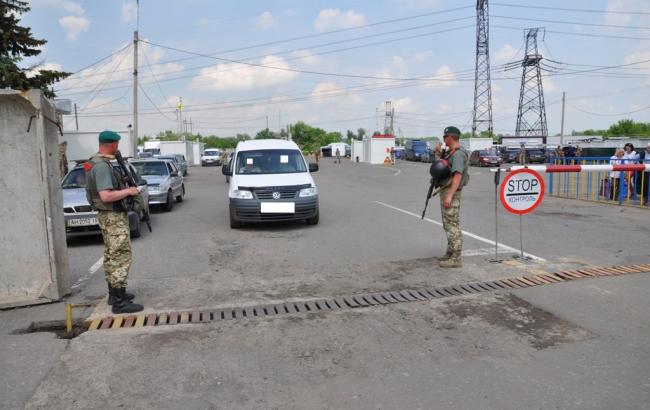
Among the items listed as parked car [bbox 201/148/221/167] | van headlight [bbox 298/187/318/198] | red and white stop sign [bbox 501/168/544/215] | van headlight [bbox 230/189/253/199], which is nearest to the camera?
red and white stop sign [bbox 501/168/544/215]

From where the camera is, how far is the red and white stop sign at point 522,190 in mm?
7426

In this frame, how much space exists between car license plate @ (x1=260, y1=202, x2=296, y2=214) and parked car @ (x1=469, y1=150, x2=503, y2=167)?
3402 cm

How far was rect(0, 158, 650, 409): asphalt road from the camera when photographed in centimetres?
356

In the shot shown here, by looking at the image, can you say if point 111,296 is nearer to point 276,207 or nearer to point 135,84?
point 276,207

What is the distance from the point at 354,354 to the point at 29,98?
439 centimetres

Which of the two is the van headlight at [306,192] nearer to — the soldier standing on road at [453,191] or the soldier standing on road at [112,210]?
the soldier standing on road at [453,191]

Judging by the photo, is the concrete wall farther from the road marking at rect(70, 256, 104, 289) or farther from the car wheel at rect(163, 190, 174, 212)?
the car wheel at rect(163, 190, 174, 212)

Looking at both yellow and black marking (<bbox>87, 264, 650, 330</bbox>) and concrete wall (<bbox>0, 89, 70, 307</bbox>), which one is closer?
yellow and black marking (<bbox>87, 264, 650, 330</bbox>)

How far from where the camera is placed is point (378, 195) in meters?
18.8

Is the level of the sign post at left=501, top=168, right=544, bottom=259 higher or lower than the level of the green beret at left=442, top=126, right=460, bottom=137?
lower

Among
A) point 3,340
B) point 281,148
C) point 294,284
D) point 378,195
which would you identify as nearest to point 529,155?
point 378,195

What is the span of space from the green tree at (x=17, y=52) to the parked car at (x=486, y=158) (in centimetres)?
3141

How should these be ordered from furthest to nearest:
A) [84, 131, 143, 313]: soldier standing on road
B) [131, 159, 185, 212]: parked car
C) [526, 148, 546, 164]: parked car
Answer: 1. [526, 148, 546, 164]: parked car
2. [131, 159, 185, 212]: parked car
3. [84, 131, 143, 313]: soldier standing on road

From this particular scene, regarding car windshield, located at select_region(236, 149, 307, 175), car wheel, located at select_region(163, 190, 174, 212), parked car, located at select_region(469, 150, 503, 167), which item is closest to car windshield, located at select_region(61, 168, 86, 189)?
car windshield, located at select_region(236, 149, 307, 175)
